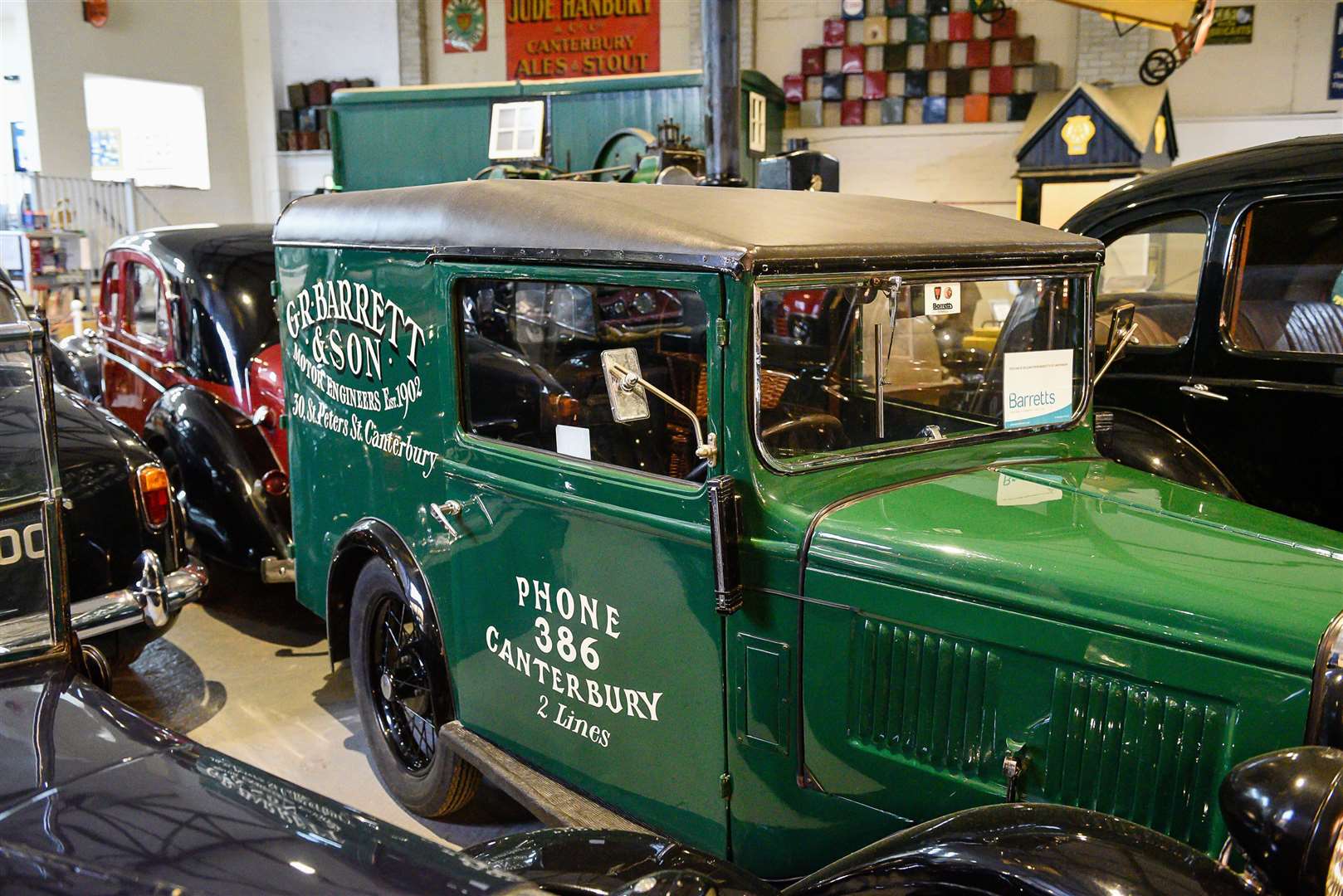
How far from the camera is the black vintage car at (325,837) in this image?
134cm

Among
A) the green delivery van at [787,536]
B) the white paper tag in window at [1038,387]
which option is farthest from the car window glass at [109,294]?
the white paper tag in window at [1038,387]

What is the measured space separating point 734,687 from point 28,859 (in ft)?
4.48

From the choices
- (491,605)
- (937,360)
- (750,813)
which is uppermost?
(937,360)

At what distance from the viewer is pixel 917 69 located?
42.5 ft

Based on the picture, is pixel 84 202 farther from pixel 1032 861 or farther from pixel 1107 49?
pixel 1032 861

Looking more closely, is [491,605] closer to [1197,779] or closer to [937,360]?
[937,360]

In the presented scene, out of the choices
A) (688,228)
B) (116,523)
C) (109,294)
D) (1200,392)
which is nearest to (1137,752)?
(688,228)

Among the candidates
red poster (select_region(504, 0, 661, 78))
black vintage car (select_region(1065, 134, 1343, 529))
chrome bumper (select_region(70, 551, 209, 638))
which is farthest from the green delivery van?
red poster (select_region(504, 0, 661, 78))

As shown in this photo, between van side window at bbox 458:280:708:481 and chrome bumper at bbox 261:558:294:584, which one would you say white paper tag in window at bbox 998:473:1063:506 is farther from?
chrome bumper at bbox 261:558:294:584

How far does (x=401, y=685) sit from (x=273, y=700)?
3.66 ft

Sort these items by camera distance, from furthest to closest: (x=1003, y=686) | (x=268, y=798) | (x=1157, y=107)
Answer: (x=1157, y=107)
(x=1003, y=686)
(x=268, y=798)

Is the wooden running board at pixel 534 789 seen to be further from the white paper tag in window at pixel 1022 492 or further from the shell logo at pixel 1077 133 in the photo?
the shell logo at pixel 1077 133

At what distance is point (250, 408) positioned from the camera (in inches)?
204

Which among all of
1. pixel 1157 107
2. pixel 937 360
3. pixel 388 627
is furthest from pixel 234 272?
pixel 1157 107
